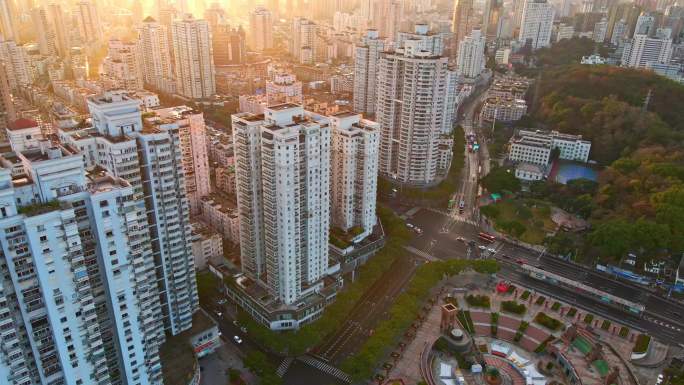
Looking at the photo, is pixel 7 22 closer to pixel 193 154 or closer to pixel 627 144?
pixel 193 154

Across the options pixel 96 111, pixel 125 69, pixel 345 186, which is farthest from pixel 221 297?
pixel 125 69

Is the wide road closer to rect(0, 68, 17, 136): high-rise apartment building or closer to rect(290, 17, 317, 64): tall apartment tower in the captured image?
rect(0, 68, 17, 136): high-rise apartment building

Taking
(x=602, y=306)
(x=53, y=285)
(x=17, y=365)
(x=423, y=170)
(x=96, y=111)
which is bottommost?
(x=602, y=306)

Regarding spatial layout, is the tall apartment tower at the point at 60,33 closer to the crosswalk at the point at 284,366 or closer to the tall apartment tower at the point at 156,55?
the tall apartment tower at the point at 156,55

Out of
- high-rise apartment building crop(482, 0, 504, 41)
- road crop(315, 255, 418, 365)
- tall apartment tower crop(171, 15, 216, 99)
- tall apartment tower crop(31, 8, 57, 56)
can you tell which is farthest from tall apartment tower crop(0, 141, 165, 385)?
high-rise apartment building crop(482, 0, 504, 41)

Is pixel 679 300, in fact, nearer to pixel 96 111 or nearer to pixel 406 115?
pixel 406 115

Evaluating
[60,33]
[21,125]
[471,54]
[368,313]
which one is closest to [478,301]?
[368,313]
